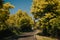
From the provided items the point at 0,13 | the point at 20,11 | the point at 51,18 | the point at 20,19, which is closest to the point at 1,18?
the point at 0,13

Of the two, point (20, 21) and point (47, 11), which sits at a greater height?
point (47, 11)

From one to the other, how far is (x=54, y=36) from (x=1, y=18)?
41.1 ft

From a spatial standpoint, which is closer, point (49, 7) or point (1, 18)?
point (1, 18)

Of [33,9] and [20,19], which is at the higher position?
[33,9]

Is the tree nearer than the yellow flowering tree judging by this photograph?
Yes

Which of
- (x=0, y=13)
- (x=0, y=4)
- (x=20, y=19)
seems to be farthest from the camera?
(x=20, y=19)

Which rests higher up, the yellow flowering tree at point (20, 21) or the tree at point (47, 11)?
the tree at point (47, 11)

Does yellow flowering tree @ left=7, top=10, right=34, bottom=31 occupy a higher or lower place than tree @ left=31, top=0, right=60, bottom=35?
lower

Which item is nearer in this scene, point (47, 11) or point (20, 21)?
point (47, 11)

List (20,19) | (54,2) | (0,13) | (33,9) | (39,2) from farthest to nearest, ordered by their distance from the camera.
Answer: (20,19) < (33,9) < (39,2) < (54,2) < (0,13)

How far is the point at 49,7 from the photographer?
4344 centimetres

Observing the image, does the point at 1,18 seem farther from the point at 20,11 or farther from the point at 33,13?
the point at 20,11

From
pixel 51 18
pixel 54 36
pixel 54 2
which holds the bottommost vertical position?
pixel 54 36

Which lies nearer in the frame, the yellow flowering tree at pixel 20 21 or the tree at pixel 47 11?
the tree at pixel 47 11
